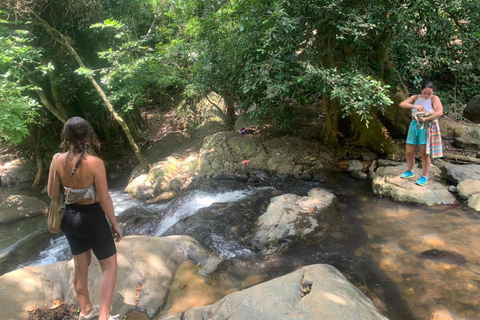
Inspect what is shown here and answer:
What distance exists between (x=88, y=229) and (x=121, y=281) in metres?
1.05

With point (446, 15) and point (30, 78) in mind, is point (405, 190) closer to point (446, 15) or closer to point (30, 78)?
point (446, 15)

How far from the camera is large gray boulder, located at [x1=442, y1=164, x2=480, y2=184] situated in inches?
202

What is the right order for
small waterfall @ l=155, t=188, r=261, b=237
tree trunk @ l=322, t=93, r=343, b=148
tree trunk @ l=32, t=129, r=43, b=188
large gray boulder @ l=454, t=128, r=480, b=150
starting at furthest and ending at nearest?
tree trunk @ l=32, t=129, r=43, b=188, tree trunk @ l=322, t=93, r=343, b=148, large gray boulder @ l=454, t=128, r=480, b=150, small waterfall @ l=155, t=188, r=261, b=237

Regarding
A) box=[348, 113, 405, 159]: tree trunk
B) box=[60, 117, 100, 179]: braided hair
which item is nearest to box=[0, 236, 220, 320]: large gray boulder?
box=[60, 117, 100, 179]: braided hair

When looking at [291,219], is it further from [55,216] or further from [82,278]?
[55,216]

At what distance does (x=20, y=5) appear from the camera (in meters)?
7.60

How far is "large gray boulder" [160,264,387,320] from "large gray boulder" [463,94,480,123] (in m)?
8.62

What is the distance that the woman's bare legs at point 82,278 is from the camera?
2.50 meters

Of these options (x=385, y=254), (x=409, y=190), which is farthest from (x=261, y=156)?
(x=385, y=254)

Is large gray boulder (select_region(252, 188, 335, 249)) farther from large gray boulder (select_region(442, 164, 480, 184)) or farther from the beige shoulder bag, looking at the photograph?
the beige shoulder bag

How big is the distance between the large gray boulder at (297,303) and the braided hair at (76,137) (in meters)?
1.62

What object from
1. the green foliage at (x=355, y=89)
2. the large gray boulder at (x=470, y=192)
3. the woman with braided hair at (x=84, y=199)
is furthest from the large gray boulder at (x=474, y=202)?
the woman with braided hair at (x=84, y=199)

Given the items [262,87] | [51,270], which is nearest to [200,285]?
[51,270]

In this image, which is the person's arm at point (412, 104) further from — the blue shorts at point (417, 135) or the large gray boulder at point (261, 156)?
the large gray boulder at point (261, 156)
